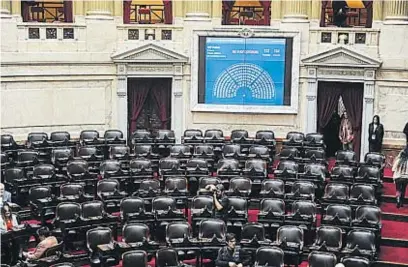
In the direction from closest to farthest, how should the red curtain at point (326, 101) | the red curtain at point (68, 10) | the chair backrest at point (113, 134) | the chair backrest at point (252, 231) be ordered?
1. the chair backrest at point (252, 231)
2. the chair backrest at point (113, 134)
3. the red curtain at point (326, 101)
4. the red curtain at point (68, 10)

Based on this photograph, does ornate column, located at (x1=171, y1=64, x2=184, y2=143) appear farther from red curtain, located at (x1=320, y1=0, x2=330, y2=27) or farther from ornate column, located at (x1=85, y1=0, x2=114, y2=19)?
red curtain, located at (x1=320, y1=0, x2=330, y2=27)

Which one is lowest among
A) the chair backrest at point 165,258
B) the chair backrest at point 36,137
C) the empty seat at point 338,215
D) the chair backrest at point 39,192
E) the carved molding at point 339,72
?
the chair backrest at point 165,258

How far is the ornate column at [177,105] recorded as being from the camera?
802 inches

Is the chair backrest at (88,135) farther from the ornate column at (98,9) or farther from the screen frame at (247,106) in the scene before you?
the ornate column at (98,9)

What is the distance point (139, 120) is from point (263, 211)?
7549mm

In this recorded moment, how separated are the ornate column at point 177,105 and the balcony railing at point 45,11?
359cm

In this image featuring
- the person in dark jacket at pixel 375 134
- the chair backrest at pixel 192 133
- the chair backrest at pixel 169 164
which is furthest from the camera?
the chair backrest at pixel 192 133

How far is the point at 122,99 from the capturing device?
20.3 metres

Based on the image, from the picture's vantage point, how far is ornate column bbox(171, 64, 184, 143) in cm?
2038

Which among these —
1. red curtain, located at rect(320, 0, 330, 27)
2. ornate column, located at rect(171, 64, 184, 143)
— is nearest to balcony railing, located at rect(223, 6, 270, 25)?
red curtain, located at rect(320, 0, 330, 27)

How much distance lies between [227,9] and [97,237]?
10600 mm

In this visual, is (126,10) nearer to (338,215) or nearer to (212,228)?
(212,228)

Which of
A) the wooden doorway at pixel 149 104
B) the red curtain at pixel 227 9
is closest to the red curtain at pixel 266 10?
the red curtain at pixel 227 9

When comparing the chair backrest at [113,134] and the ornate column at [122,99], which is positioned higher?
the ornate column at [122,99]
